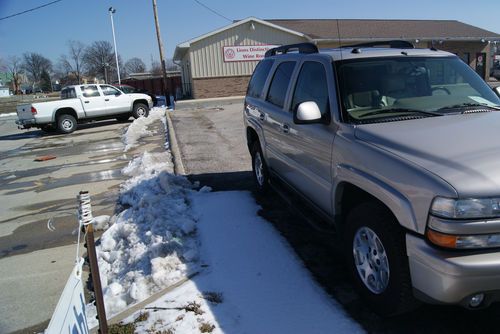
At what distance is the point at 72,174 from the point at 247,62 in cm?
1888

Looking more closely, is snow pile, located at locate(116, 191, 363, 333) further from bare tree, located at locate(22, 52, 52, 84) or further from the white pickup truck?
bare tree, located at locate(22, 52, 52, 84)

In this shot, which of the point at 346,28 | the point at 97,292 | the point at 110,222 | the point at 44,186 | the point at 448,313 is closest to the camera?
the point at 97,292

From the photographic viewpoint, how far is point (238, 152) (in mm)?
9930

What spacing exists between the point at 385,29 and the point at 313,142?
95.8 ft

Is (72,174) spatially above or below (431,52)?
below

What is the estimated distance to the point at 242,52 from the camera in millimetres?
26719

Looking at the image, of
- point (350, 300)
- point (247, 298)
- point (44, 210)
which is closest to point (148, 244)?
point (247, 298)

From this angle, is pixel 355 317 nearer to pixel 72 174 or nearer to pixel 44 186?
pixel 44 186

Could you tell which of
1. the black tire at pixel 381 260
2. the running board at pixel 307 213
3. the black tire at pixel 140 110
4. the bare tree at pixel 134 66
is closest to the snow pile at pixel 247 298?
the black tire at pixel 381 260

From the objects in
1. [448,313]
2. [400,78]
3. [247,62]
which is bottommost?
[448,313]

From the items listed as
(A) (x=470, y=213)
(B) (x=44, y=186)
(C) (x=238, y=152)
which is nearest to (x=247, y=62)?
(C) (x=238, y=152)

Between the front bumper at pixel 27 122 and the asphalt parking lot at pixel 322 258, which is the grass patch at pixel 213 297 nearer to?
the asphalt parking lot at pixel 322 258

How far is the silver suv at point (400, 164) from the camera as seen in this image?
2275 millimetres

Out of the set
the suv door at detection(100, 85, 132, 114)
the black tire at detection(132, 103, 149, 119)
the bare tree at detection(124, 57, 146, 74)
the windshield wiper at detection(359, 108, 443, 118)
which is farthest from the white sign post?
the bare tree at detection(124, 57, 146, 74)
